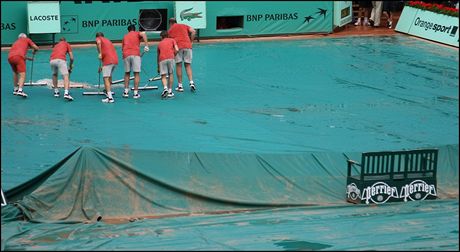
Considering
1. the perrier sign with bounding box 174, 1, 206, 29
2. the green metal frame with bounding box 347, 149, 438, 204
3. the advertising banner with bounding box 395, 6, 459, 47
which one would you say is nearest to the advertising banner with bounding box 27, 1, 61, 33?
the perrier sign with bounding box 174, 1, 206, 29

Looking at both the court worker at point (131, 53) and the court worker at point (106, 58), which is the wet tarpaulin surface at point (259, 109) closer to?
the court worker at point (106, 58)

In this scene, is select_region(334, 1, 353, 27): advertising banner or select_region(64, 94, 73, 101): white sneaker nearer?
select_region(64, 94, 73, 101): white sneaker

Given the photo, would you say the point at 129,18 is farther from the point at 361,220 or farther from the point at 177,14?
the point at 361,220

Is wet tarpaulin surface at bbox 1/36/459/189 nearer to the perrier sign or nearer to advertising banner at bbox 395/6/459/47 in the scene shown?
advertising banner at bbox 395/6/459/47

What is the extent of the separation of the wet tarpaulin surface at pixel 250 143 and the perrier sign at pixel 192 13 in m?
2.02

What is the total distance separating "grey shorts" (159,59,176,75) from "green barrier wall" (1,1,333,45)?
8226 mm

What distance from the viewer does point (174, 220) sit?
1351 cm

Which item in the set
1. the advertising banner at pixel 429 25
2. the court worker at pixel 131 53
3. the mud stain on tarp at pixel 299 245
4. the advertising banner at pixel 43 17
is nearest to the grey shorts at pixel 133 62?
the court worker at pixel 131 53

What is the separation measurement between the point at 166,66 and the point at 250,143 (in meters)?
4.54

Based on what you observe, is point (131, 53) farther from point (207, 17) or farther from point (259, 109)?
point (207, 17)

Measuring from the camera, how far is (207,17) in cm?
2966

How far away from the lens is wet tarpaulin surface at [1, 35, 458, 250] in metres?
12.8

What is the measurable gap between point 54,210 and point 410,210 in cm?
529

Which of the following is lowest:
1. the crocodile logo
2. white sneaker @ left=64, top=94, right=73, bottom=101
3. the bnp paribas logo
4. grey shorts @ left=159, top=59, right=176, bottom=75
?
white sneaker @ left=64, top=94, right=73, bottom=101
